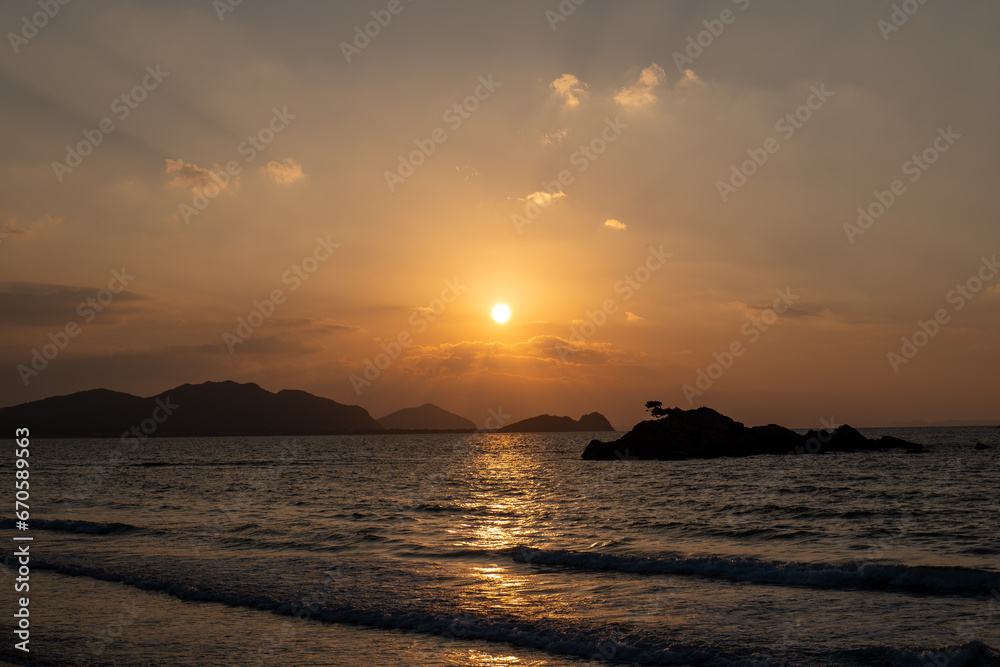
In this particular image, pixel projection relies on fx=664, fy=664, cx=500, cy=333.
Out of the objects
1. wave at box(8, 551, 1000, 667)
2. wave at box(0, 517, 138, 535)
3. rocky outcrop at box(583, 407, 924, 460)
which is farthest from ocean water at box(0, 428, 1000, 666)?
rocky outcrop at box(583, 407, 924, 460)

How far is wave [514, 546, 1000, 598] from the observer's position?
20750 mm

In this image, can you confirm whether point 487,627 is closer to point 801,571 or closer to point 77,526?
point 801,571

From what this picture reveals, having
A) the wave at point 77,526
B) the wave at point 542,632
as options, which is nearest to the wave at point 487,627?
the wave at point 542,632

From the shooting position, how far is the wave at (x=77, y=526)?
33688 mm

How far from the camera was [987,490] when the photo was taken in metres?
47.8

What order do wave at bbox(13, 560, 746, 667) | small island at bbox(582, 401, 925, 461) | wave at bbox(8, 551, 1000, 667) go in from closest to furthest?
wave at bbox(8, 551, 1000, 667), wave at bbox(13, 560, 746, 667), small island at bbox(582, 401, 925, 461)

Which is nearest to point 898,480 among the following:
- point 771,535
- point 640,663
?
point 771,535

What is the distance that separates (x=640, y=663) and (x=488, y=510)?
99.8 ft

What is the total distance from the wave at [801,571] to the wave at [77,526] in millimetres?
21577

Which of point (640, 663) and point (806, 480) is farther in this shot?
point (806, 480)

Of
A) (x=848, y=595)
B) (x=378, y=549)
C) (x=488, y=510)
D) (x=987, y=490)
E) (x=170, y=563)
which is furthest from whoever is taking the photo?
(x=987, y=490)

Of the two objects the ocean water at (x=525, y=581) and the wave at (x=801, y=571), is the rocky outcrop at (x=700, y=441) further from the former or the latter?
the wave at (x=801, y=571)

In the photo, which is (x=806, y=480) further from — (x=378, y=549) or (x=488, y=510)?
(x=378, y=549)

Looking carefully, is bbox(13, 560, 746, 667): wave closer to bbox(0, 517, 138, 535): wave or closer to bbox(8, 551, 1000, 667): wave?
bbox(8, 551, 1000, 667): wave
